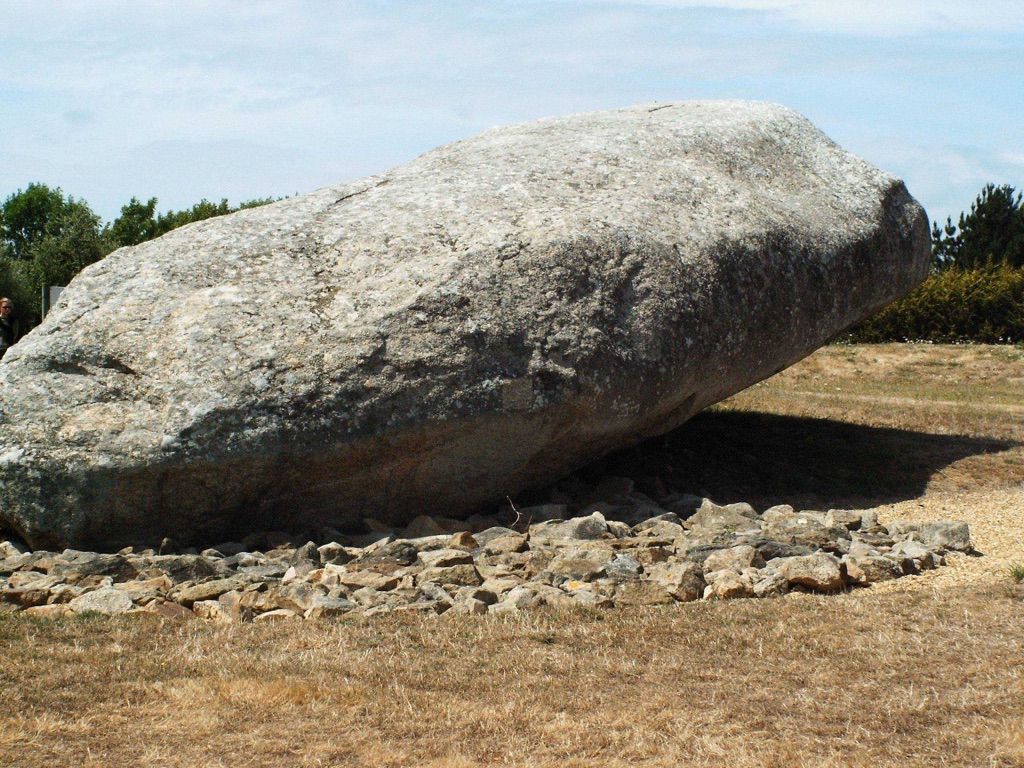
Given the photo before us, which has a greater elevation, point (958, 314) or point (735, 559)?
point (958, 314)

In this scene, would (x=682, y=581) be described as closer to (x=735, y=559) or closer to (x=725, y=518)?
(x=735, y=559)

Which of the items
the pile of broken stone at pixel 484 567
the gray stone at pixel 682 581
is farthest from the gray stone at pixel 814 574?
the gray stone at pixel 682 581

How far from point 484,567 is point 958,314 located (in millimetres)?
22224

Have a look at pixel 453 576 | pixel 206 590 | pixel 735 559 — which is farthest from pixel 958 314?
pixel 206 590

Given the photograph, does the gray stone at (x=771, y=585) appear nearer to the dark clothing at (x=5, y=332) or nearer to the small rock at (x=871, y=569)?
the small rock at (x=871, y=569)

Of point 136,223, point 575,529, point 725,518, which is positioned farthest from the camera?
point 136,223

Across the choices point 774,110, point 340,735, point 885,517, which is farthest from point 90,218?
point 340,735

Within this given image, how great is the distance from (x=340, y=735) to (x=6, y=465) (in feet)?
13.1

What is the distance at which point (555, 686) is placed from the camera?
5176 millimetres

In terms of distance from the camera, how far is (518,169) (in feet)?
31.2

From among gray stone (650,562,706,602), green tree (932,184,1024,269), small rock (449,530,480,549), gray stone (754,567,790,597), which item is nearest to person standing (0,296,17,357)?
small rock (449,530,480,549)

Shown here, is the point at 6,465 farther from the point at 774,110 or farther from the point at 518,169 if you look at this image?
the point at 774,110

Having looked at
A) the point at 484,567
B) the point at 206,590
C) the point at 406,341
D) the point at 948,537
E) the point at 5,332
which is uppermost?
the point at 5,332

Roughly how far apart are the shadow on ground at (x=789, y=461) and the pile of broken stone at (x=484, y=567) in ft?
5.27
